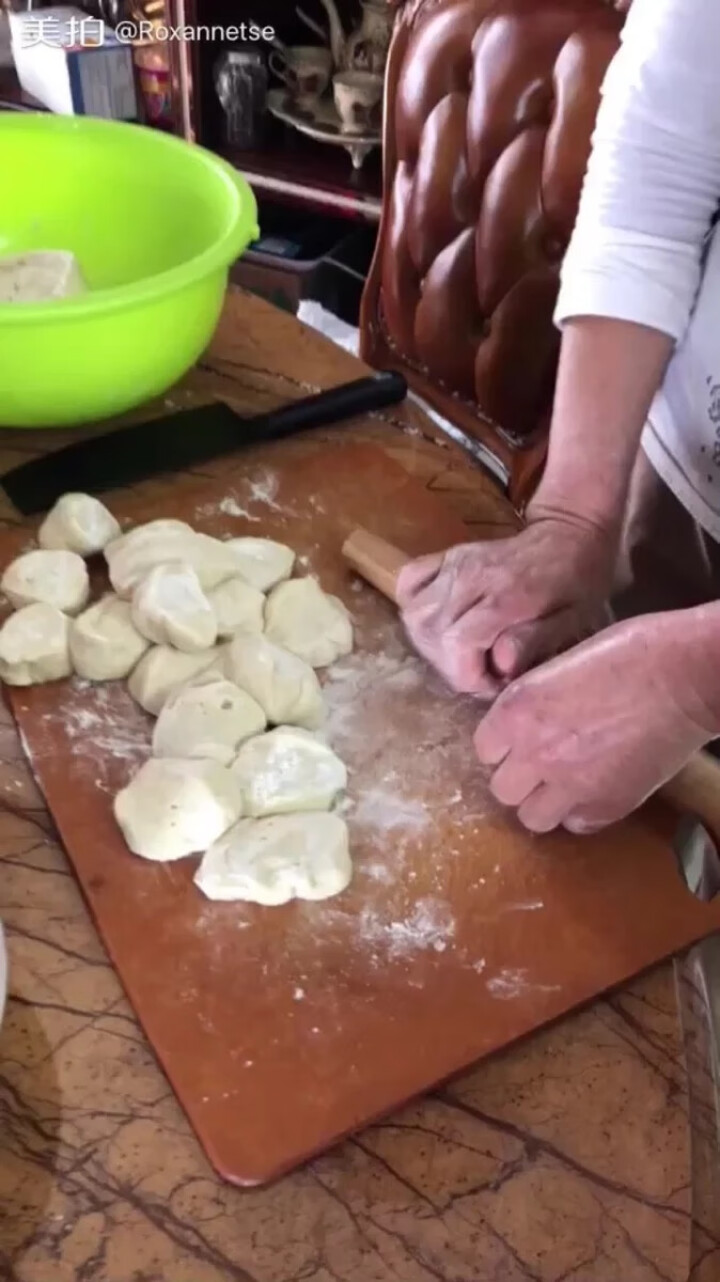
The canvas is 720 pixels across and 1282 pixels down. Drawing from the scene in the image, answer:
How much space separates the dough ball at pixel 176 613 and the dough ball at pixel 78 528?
10cm

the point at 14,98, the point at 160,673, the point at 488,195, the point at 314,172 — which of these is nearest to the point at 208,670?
the point at 160,673

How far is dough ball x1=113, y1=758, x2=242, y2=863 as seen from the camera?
746 mm

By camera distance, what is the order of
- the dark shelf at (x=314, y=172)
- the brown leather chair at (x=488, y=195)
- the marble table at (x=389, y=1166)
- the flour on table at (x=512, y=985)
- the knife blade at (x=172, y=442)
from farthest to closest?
the dark shelf at (x=314, y=172) < the brown leather chair at (x=488, y=195) < the knife blade at (x=172, y=442) < the flour on table at (x=512, y=985) < the marble table at (x=389, y=1166)

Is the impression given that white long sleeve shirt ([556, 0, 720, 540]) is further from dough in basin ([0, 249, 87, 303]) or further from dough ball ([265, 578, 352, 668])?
dough in basin ([0, 249, 87, 303])

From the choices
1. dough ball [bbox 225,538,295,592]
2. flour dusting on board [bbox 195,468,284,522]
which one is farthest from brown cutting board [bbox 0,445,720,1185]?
flour dusting on board [bbox 195,468,284,522]

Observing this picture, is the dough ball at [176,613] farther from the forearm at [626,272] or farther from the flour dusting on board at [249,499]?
the forearm at [626,272]

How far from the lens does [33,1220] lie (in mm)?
563

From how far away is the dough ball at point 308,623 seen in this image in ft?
2.96

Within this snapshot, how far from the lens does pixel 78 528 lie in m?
0.97

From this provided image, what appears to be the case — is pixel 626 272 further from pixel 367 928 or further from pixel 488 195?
pixel 367 928

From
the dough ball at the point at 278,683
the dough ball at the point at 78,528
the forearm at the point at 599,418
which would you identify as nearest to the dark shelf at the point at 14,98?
the dough ball at the point at 78,528

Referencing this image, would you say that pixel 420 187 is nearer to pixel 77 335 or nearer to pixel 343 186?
pixel 77 335

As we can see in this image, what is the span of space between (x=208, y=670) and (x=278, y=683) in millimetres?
66

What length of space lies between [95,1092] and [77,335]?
0.64 m
